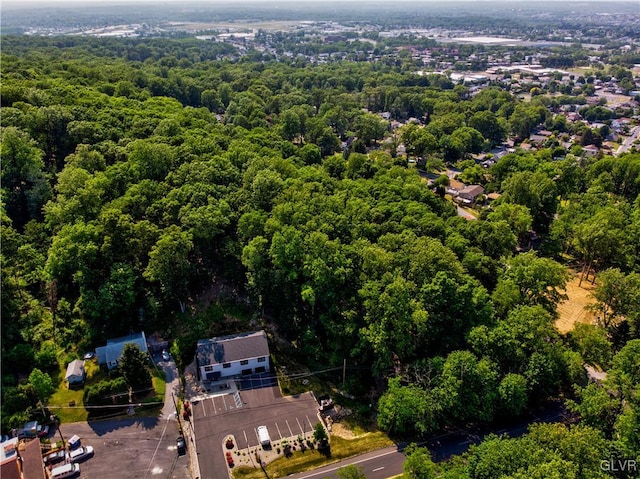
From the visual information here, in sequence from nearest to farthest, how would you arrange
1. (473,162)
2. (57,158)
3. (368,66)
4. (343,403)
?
1. (343,403)
2. (57,158)
3. (473,162)
4. (368,66)

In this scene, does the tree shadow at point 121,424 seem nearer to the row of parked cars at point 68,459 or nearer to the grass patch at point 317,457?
the row of parked cars at point 68,459

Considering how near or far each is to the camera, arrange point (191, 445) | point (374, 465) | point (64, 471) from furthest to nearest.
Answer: point (191, 445) < point (374, 465) < point (64, 471)

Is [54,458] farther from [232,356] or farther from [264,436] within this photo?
[264,436]

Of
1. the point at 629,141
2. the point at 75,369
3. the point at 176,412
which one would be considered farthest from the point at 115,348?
the point at 629,141

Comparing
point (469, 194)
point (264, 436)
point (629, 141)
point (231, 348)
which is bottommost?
point (264, 436)

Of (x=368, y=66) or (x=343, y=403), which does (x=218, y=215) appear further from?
(x=368, y=66)

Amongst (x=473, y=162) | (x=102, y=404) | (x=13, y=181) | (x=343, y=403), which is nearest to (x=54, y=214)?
(x=13, y=181)
